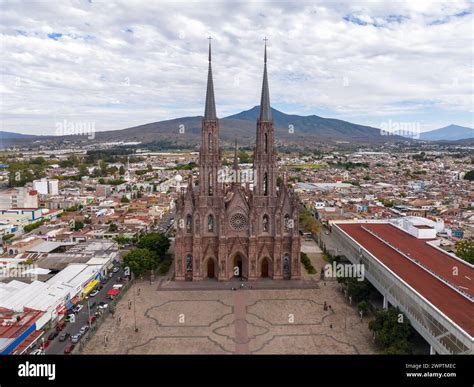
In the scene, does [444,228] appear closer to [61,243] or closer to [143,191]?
[61,243]

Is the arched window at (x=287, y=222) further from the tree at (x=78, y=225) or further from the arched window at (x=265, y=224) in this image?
the tree at (x=78, y=225)

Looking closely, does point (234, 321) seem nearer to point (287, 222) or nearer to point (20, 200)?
point (287, 222)

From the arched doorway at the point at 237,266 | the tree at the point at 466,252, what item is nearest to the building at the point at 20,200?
the arched doorway at the point at 237,266

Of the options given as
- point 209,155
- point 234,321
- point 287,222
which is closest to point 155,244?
point 209,155

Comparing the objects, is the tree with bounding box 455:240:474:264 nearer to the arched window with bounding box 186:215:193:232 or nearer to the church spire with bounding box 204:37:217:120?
the arched window with bounding box 186:215:193:232
